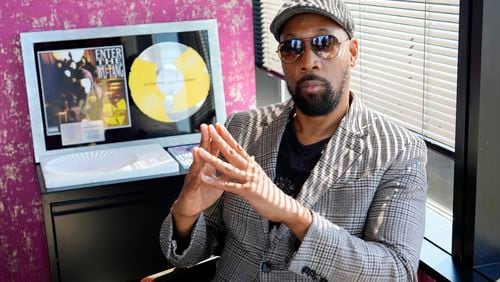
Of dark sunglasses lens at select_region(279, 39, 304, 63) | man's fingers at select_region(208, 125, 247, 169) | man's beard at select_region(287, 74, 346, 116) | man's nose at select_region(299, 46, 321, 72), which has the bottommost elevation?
man's fingers at select_region(208, 125, 247, 169)

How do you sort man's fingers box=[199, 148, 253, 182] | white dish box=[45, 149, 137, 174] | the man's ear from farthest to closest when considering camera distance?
white dish box=[45, 149, 137, 174] < the man's ear < man's fingers box=[199, 148, 253, 182]

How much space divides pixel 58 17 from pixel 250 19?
2.56 feet

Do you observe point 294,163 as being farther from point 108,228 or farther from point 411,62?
point 108,228

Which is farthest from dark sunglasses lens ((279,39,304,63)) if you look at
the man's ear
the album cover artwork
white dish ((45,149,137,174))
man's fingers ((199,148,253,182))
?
the album cover artwork

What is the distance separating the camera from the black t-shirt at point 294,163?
163 centimetres

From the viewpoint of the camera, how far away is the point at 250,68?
2746 millimetres

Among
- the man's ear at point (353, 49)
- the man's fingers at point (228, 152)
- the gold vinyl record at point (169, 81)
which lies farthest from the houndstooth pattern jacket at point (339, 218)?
the gold vinyl record at point (169, 81)

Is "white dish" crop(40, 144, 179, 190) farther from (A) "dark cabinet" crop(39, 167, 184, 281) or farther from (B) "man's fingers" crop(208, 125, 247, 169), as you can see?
(B) "man's fingers" crop(208, 125, 247, 169)

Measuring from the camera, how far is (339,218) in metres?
1.52

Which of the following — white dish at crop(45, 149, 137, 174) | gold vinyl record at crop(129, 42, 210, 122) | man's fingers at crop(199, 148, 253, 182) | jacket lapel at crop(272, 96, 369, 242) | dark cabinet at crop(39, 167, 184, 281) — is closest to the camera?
man's fingers at crop(199, 148, 253, 182)

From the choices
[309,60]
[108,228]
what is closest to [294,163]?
[309,60]

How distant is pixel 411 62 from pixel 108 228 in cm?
116

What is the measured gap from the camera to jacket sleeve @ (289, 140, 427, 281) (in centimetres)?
138

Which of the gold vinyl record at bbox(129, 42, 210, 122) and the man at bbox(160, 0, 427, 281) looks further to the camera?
the gold vinyl record at bbox(129, 42, 210, 122)
